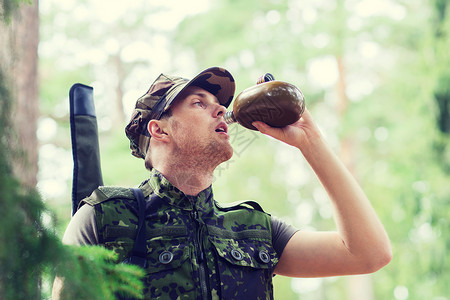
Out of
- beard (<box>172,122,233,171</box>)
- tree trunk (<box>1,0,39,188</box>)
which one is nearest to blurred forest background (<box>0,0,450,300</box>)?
tree trunk (<box>1,0,39,188</box>)

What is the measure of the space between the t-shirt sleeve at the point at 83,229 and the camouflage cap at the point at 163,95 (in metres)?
0.66

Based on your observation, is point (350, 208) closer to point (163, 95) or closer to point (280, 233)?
point (280, 233)

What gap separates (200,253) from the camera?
7.21 ft

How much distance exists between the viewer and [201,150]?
241 centimetres

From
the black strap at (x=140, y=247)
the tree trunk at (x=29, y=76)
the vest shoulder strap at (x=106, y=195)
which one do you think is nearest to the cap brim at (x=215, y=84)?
the vest shoulder strap at (x=106, y=195)

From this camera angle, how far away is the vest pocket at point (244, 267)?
7.09 feet

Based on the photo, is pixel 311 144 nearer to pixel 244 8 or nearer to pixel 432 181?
pixel 432 181

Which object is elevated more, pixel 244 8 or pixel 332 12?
pixel 244 8

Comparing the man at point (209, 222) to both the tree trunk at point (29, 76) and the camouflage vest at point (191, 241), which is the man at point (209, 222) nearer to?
the camouflage vest at point (191, 241)

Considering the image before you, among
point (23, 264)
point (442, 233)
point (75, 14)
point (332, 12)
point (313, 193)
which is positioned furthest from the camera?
point (313, 193)

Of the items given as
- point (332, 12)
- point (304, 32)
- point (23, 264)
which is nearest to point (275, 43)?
point (304, 32)

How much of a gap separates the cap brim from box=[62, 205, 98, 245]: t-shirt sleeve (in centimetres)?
67

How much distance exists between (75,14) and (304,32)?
535 cm

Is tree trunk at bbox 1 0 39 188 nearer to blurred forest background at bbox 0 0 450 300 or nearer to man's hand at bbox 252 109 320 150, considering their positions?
blurred forest background at bbox 0 0 450 300
